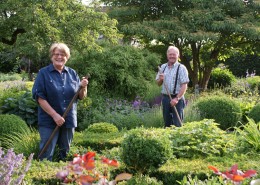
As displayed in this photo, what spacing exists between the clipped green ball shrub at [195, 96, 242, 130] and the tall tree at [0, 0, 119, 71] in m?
2.46

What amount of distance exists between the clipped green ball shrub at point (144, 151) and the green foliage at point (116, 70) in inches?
227

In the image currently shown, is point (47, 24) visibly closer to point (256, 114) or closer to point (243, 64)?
point (256, 114)

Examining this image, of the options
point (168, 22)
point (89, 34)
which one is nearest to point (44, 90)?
point (89, 34)

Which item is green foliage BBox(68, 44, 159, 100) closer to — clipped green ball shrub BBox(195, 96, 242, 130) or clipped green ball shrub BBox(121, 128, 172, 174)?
clipped green ball shrub BBox(195, 96, 242, 130)

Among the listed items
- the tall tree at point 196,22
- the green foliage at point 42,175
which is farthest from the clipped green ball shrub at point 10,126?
the tall tree at point 196,22

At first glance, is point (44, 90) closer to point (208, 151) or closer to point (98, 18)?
point (208, 151)

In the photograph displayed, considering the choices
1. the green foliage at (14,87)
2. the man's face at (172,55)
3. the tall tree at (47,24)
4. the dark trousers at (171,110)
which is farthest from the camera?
the green foliage at (14,87)

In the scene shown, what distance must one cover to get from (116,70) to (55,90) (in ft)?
19.4

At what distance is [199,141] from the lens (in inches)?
212

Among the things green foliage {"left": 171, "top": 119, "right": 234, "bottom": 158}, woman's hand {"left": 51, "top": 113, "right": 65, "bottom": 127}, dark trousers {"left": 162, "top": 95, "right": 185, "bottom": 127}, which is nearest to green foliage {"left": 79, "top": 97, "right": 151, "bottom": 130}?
dark trousers {"left": 162, "top": 95, "right": 185, "bottom": 127}

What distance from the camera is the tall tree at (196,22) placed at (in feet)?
41.8

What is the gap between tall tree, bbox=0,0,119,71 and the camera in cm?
700

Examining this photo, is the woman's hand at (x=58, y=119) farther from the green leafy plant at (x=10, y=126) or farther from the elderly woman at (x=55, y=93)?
the green leafy plant at (x=10, y=126)

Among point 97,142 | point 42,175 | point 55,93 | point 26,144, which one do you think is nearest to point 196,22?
point 97,142
